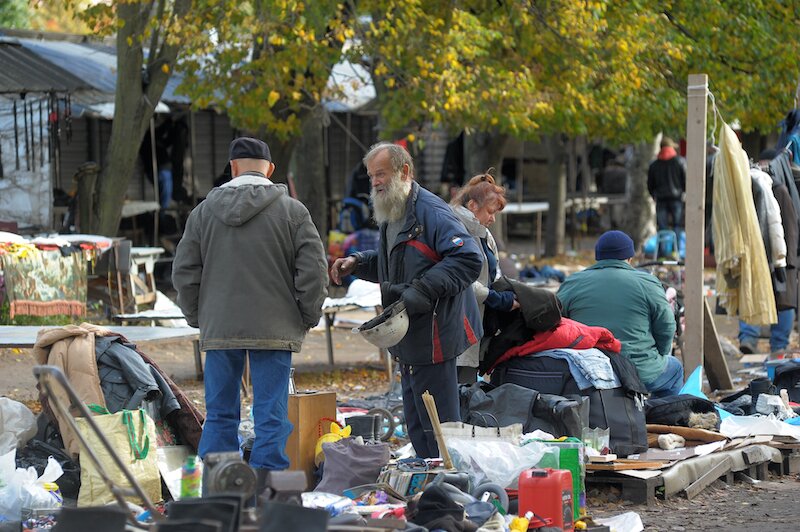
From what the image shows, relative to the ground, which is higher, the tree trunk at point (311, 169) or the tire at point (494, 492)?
the tree trunk at point (311, 169)

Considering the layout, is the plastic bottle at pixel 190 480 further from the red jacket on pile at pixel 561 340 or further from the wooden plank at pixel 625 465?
the red jacket on pile at pixel 561 340

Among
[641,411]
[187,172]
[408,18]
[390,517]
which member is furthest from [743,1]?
[390,517]

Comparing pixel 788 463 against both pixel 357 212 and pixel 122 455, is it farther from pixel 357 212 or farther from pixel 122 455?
pixel 357 212

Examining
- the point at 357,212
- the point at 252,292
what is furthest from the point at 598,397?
the point at 357,212

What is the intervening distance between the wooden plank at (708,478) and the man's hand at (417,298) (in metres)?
1.94

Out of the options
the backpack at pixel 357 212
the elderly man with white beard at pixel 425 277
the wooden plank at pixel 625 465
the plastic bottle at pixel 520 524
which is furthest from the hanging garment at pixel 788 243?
the backpack at pixel 357 212

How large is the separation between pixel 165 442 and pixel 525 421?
6.74ft

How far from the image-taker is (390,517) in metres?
5.41

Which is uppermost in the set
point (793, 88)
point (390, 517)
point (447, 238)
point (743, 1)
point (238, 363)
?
point (743, 1)

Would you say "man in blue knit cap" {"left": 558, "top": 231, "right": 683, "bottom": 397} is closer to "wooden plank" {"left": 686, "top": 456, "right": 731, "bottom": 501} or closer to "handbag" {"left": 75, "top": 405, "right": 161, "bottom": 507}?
"wooden plank" {"left": 686, "top": 456, "right": 731, "bottom": 501}

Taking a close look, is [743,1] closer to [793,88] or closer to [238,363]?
[793,88]

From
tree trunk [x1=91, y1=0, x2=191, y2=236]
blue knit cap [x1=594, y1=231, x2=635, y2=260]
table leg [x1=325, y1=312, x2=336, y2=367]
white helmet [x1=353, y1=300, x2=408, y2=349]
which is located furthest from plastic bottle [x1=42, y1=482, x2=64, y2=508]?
tree trunk [x1=91, y1=0, x2=191, y2=236]

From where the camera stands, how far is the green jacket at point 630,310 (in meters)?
7.84

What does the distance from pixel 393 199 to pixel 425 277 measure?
495 mm
